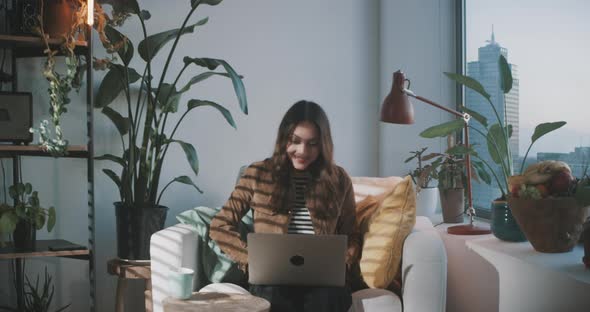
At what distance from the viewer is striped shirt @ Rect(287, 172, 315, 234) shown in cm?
287

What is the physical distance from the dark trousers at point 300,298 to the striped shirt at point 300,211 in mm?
425

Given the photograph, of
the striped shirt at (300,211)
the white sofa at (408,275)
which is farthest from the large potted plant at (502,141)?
the striped shirt at (300,211)

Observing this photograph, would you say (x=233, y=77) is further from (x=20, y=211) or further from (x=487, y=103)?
(x=487, y=103)

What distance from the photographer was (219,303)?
7.46 ft

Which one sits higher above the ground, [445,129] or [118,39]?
[118,39]

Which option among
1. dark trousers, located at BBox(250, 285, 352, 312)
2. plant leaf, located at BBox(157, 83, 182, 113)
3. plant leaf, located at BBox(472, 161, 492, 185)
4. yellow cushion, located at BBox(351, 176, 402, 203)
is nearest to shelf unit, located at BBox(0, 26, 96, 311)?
plant leaf, located at BBox(157, 83, 182, 113)

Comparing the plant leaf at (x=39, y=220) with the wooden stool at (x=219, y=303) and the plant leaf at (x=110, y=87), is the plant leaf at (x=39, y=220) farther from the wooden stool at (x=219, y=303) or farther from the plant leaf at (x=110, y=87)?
the wooden stool at (x=219, y=303)

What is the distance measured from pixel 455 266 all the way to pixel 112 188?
1.81 metres

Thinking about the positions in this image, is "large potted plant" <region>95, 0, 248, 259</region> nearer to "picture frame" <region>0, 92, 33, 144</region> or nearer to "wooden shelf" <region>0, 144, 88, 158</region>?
"wooden shelf" <region>0, 144, 88, 158</region>

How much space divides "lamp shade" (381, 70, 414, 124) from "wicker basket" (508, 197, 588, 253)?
2.64 feet

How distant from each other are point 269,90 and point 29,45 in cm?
131

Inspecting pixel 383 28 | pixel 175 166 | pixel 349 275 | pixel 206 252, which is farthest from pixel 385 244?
pixel 383 28

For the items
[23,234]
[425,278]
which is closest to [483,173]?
[425,278]

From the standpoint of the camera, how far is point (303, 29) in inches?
158
